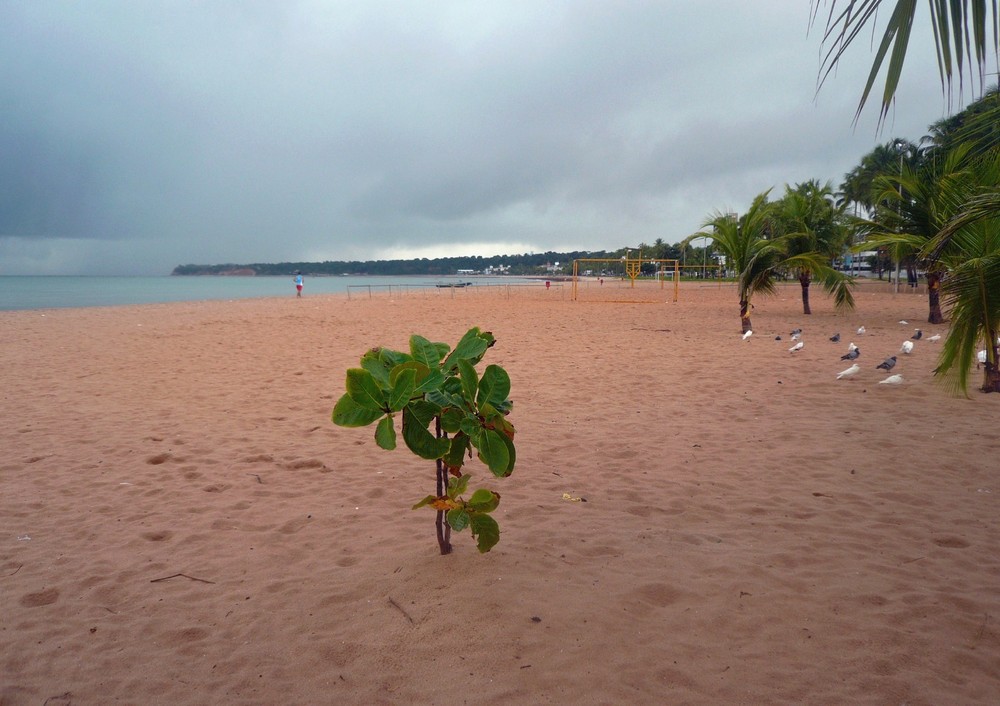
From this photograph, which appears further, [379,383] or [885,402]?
[885,402]

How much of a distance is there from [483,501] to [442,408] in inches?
18.5

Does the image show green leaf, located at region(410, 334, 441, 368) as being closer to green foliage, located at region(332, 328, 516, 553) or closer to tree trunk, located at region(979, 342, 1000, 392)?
green foliage, located at region(332, 328, 516, 553)

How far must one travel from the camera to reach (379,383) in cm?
232

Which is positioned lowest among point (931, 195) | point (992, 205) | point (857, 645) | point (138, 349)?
point (857, 645)

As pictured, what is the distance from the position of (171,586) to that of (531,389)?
15.9 feet

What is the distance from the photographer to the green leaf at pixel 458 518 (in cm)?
246

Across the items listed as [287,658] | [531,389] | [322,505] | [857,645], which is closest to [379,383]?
[287,658]

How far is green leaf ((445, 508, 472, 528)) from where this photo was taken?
2.46 meters

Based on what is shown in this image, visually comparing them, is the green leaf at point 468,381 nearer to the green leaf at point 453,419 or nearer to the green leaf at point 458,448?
the green leaf at point 453,419

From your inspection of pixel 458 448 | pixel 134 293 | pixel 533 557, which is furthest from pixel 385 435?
pixel 134 293

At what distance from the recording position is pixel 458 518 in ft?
8.15

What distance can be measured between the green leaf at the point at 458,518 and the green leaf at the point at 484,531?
0.04 meters

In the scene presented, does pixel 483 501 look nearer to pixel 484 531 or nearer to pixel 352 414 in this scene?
pixel 484 531

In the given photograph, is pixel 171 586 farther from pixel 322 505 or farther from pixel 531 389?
pixel 531 389
